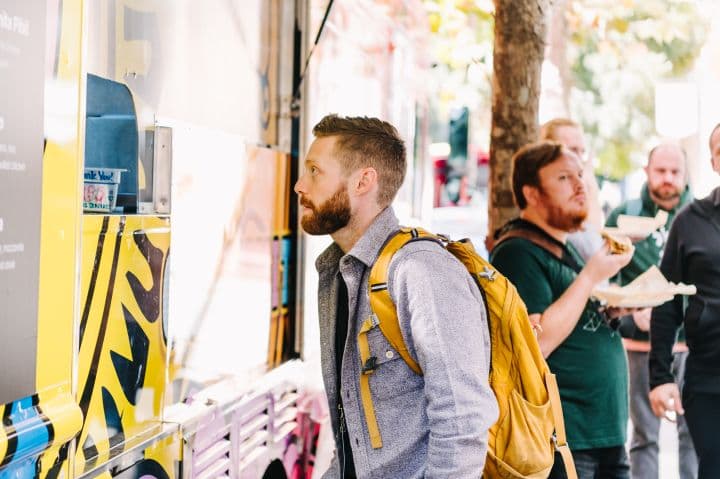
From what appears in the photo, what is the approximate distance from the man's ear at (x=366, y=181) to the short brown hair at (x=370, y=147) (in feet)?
0.05

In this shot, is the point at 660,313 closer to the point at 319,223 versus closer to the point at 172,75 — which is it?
the point at 319,223

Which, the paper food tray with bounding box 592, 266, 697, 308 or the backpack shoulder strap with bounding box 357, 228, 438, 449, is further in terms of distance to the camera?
the paper food tray with bounding box 592, 266, 697, 308

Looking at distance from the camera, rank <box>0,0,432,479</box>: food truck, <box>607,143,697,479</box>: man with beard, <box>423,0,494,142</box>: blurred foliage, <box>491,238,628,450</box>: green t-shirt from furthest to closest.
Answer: <box>423,0,494,142</box>: blurred foliage, <box>607,143,697,479</box>: man with beard, <box>491,238,628,450</box>: green t-shirt, <box>0,0,432,479</box>: food truck

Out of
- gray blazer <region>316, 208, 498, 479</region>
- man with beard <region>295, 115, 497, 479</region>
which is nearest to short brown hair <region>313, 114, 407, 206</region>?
man with beard <region>295, 115, 497, 479</region>

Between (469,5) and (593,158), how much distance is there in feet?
4.97

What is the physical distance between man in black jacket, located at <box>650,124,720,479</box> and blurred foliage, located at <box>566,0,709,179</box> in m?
0.38

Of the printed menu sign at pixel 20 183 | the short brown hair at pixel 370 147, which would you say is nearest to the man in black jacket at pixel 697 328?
the short brown hair at pixel 370 147

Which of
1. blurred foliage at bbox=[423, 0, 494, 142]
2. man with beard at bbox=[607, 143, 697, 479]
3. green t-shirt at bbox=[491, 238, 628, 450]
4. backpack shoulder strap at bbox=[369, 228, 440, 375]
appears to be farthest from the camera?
blurred foliage at bbox=[423, 0, 494, 142]

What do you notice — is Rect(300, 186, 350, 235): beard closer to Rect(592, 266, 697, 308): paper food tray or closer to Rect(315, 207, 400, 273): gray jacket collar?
Rect(315, 207, 400, 273): gray jacket collar

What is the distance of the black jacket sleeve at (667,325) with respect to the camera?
4613mm

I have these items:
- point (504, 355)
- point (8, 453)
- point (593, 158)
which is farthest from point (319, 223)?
point (593, 158)

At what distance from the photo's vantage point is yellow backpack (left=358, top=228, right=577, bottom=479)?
2.63m

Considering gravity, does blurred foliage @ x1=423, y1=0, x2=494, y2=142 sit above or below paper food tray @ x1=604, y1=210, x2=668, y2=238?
above

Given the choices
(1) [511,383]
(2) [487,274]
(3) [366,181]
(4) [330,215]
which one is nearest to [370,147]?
(3) [366,181]
